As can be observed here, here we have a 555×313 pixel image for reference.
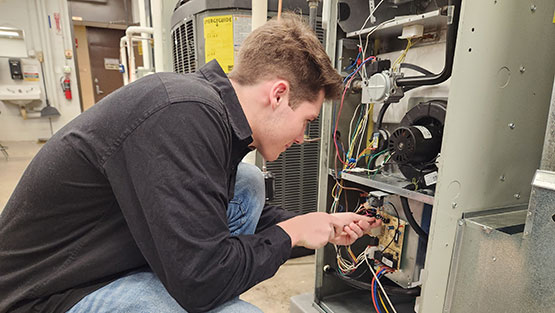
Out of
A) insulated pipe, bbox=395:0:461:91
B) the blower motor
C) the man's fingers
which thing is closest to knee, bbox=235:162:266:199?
the man's fingers

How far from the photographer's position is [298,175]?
1.55 m

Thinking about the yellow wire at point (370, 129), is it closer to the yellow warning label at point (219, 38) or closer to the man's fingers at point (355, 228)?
the man's fingers at point (355, 228)

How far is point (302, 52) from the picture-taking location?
656 millimetres

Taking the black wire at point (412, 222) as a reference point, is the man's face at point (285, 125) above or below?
above

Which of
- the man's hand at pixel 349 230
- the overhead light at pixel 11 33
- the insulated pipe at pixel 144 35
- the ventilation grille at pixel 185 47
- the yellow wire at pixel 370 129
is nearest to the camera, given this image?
the man's hand at pixel 349 230

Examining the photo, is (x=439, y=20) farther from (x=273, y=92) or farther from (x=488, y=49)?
(x=273, y=92)

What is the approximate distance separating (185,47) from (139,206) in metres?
1.23

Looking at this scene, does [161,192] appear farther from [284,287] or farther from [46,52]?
[46,52]

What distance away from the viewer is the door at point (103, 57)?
198 inches

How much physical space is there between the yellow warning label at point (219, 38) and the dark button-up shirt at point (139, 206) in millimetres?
761

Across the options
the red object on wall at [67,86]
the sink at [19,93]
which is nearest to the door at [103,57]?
the red object on wall at [67,86]

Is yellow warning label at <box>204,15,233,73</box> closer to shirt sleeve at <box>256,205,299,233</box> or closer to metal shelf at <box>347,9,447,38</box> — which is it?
metal shelf at <box>347,9,447,38</box>

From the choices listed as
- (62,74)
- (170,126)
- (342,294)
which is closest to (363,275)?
(342,294)

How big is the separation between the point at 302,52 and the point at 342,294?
94cm
